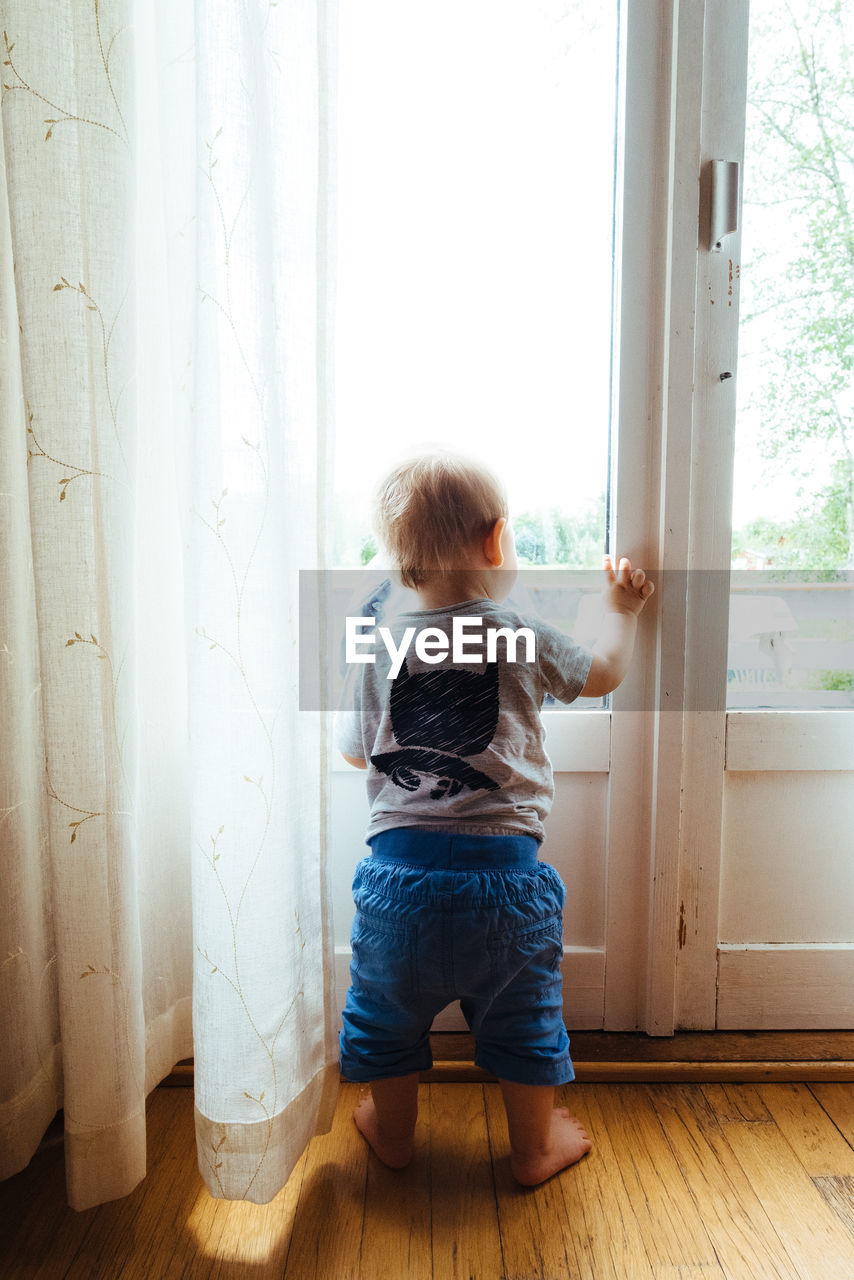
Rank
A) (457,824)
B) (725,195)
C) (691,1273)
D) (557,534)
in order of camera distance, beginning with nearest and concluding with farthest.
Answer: (691,1273)
(457,824)
(725,195)
(557,534)

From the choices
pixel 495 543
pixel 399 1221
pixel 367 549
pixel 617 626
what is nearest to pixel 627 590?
pixel 617 626

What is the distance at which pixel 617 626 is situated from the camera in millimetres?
1231

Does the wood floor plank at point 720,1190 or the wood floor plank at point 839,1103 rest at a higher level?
the wood floor plank at point 839,1103

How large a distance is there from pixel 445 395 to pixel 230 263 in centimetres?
42

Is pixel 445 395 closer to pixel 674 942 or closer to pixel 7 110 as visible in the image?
pixel 7 110

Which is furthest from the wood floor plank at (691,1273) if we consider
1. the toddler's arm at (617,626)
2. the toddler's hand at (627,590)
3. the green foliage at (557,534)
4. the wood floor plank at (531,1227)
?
the green foliage at (557,534)

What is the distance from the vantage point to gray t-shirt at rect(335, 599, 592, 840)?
109 centimetres

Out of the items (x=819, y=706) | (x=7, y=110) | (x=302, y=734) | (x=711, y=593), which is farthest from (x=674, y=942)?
(x=7, y=110)

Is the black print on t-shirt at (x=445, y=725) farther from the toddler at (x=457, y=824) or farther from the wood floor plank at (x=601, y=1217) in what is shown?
the wood floor plank at (x=601, y=1217)

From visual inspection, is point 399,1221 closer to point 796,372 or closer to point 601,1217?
point 601,1217

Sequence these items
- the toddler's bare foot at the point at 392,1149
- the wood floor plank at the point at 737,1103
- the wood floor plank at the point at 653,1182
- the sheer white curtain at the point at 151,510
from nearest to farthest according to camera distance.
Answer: the sheer white curtain at the point at 151,510
the wood floor plank at the point at 653,1182
the toddler's bare foot at the point at 392,1149
the wood floor plank at the point at 737,1103

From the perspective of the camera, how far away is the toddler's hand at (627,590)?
1.25 m

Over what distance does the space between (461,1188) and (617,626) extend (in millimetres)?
807

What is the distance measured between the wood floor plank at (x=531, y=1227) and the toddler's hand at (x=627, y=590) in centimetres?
80
